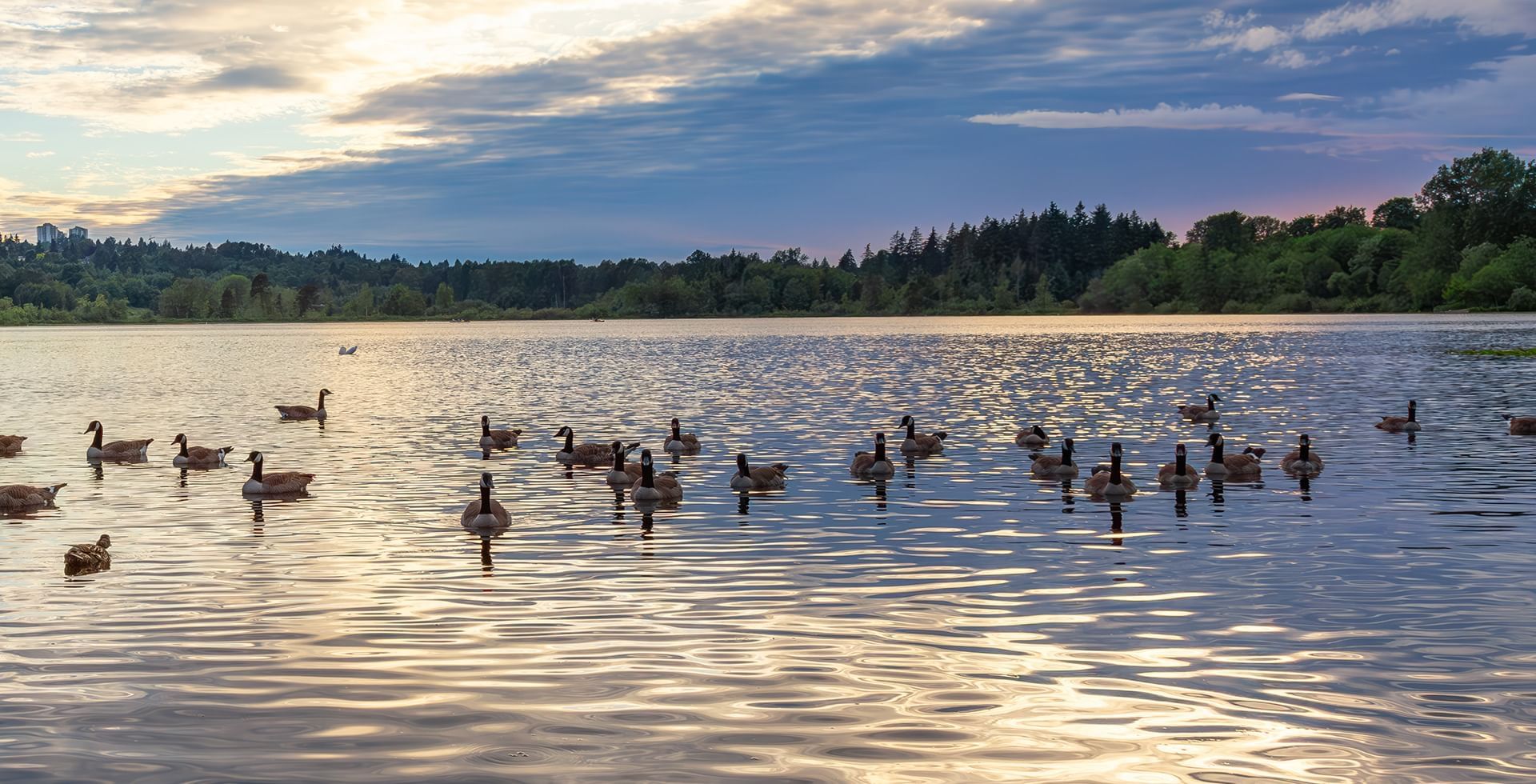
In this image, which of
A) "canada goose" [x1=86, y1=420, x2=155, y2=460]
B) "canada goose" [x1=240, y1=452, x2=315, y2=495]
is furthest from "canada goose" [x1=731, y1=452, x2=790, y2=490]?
"canada goose" [x1=86, y1=420, x2=155, y2=460]

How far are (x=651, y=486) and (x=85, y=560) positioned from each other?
1126 centimetres

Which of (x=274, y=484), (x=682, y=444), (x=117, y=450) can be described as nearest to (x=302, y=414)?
(x=117, y=450)

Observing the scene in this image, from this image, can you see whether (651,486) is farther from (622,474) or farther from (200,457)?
(200,457)

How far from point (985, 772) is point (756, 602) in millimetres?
7368

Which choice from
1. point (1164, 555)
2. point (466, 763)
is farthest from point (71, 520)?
point (1164, 555)

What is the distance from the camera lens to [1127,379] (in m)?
75.6

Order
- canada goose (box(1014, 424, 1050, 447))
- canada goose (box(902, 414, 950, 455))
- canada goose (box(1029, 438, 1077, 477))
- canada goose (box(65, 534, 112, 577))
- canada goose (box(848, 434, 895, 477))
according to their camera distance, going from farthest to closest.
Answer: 1. canada goose (box(1014, 424, 1050, 447))
2. canada goose (box(902, 414, 950, 455))
3. canada goose (box(848, 434, 895, 477))
4. canada goose (box(1029, 438, 1077, 477))
5. canada goose (box(65, 534, 112, 577))

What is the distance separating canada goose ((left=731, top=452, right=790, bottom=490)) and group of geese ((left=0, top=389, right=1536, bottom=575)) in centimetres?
2

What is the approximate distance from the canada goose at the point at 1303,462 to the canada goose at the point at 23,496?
27323mm

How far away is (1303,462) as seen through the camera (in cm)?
3284

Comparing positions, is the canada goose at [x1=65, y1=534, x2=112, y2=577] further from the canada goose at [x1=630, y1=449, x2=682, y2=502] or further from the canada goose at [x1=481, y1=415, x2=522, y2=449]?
the canada goose at [x1=481, y1=415, x2=522, y2=449]

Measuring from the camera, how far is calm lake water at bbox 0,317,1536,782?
41.7ft

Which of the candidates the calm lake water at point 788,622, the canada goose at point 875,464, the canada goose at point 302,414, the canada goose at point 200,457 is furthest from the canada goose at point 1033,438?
the canada goose at point 302,414

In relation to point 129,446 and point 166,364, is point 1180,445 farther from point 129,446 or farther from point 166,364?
point 166,364
